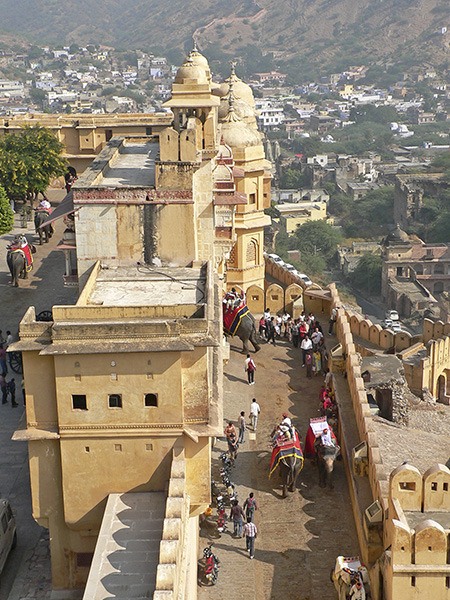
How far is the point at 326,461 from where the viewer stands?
19.8 metres

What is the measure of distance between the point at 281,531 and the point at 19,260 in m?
13.7

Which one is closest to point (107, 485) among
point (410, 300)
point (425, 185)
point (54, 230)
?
point (54, 230)

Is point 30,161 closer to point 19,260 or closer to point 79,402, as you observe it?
point 19,260

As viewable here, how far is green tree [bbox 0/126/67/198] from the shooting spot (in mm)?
34906

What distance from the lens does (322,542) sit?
18375 mm

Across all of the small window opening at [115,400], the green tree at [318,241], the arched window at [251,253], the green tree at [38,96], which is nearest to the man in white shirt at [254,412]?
the small window opening at [115,400]

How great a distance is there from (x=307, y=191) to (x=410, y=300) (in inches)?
1703

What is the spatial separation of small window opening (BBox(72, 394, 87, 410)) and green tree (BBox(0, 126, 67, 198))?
20141 mm

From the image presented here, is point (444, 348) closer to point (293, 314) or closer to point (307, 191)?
point (293, 314)

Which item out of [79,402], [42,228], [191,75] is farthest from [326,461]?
[42,228]

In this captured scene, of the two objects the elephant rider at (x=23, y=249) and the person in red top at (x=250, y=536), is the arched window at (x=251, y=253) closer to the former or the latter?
the elephant rider at (x=23, y=249)

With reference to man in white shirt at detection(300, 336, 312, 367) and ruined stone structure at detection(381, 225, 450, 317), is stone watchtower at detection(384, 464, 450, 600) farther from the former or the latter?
ruined stone structure at detection(381, 225, 450, 317)

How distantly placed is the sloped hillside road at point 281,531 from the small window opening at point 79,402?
12.8 feet

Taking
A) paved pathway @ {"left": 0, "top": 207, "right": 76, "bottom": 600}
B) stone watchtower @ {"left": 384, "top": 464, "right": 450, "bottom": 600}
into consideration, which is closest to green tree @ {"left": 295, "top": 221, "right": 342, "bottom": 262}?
paved pathway @ {"left": 0, "top": 207, "right": 76, "bottom": 600}
